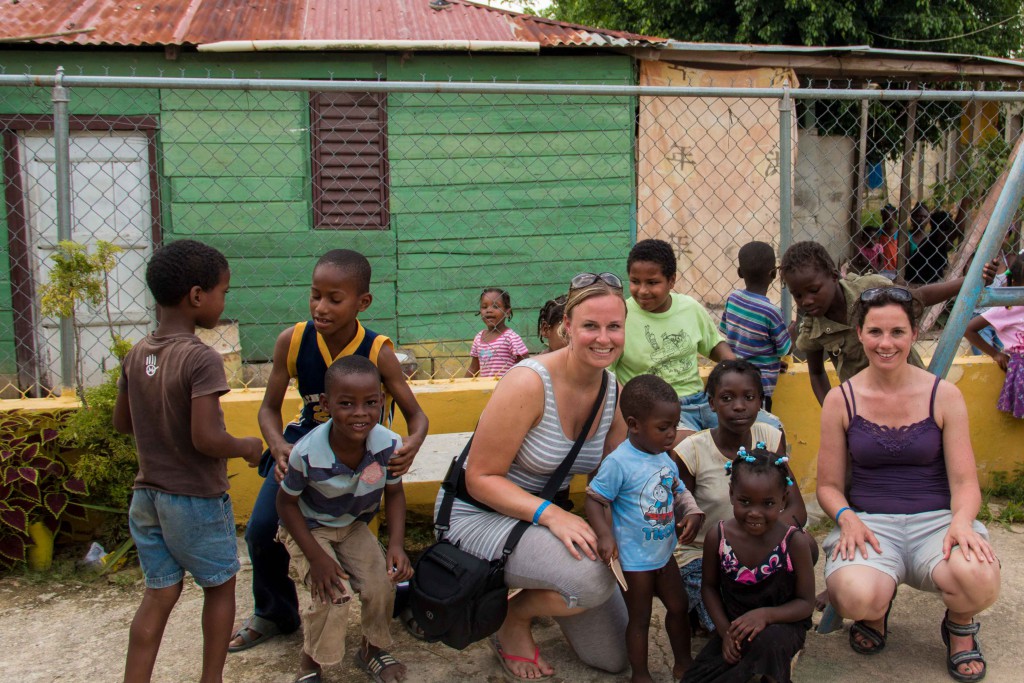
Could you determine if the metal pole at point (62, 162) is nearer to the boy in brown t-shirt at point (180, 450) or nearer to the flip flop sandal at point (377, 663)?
the boy in brown t-shirt at point (180, 450)

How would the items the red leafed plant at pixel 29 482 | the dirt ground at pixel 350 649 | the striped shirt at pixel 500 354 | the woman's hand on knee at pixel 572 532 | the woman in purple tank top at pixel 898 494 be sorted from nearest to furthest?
the woman's hand on knee at pixel 572 532 → the woman in purple tank top at pixel 898 494 → the dirt ground at pixel 350 649 → the red leafed plant at pixel 29 482 → the striped shirt at pixel 500 354

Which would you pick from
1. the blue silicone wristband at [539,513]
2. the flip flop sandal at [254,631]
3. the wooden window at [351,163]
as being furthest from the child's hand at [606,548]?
the wooden window at [351,163]

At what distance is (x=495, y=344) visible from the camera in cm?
536

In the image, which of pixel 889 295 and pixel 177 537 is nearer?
pixel 177 537

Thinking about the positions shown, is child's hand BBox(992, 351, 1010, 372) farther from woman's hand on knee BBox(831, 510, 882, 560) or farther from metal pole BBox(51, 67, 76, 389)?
metal pole BBox(51, 67, 76, 389)

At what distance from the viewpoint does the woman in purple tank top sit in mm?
2912

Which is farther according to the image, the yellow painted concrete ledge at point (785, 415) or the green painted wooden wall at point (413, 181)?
the green painted wooden wall at point (413, 181)

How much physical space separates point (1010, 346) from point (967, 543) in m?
1.85

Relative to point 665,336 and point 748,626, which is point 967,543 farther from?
point 665,336

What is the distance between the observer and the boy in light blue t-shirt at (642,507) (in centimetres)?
283

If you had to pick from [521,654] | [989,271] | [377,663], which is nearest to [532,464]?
[521,654]

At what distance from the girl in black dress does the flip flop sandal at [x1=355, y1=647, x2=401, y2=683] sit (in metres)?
1.00

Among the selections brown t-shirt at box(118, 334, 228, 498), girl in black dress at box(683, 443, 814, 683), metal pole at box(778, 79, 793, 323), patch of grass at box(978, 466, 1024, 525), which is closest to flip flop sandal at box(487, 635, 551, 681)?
girl in black dress at box(683, 443, 814, 683)

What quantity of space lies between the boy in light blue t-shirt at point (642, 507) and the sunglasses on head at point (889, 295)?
2.85 ft
